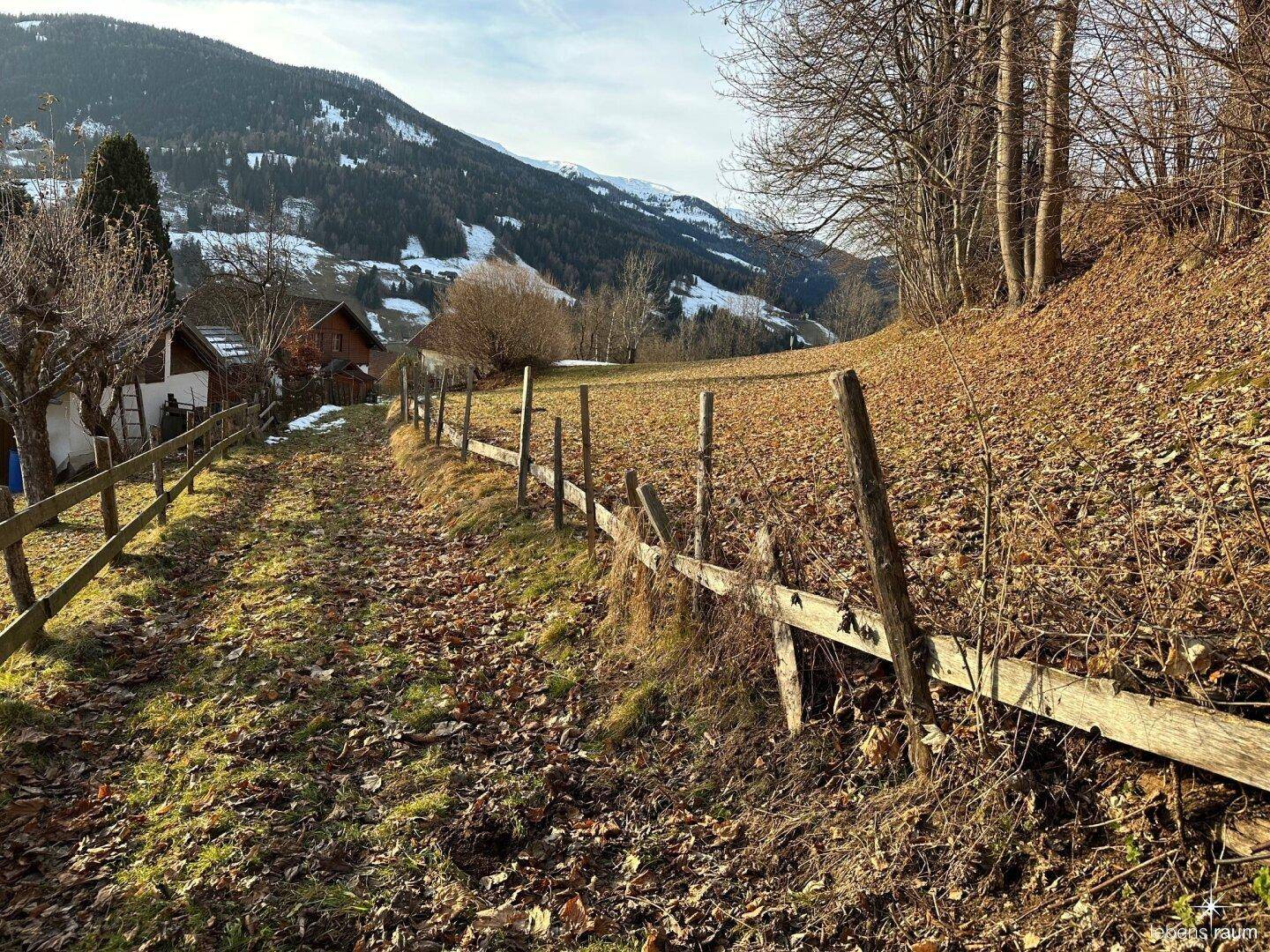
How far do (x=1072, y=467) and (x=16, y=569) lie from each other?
968 centimetres

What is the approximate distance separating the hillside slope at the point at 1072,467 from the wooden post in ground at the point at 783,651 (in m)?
0.25

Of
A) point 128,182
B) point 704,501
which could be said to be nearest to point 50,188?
point 704,501

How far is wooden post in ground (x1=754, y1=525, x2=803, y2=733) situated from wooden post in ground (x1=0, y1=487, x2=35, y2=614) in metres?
6.53

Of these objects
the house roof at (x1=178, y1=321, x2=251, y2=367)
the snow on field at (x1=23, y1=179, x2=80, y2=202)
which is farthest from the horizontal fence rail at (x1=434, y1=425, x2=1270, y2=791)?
the house roof at (x1=178, y1=321, x2=251, y2=367)

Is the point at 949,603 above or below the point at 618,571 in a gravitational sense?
above

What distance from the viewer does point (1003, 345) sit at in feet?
42.6

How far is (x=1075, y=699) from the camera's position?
118 inches

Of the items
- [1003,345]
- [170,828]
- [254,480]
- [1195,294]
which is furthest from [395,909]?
[254,480]

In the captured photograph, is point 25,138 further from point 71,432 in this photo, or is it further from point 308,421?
point 308,421

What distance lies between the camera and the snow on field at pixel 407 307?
144 metres

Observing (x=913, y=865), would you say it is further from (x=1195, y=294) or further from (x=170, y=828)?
(x=1195, y=294)

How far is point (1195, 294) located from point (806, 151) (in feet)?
24.0

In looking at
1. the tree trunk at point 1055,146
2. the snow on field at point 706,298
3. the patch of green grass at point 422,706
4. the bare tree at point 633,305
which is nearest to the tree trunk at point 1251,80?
the tree trunk at point 1055,146

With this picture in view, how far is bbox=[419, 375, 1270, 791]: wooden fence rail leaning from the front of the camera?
8.38ft
